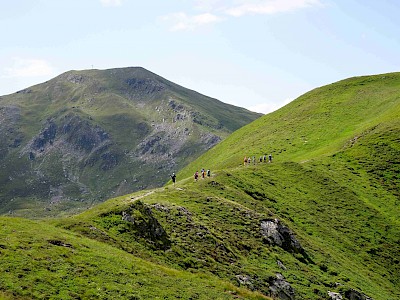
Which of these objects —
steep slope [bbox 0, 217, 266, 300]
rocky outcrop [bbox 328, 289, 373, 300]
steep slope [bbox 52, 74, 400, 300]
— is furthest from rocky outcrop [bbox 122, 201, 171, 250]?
rocky outcrop [bbox 328, 289, 373, 300]

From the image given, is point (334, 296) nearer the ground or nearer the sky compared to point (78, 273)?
nearer the ground

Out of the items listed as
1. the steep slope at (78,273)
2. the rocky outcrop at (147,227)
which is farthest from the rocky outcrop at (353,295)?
the rocky outcrop at (147,227)

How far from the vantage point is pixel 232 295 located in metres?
37.0

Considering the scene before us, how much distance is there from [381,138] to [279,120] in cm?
4817

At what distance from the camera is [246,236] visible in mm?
54938

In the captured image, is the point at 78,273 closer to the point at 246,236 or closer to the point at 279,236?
the point at 246,236

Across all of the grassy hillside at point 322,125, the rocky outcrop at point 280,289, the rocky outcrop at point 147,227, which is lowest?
the rocky outcrop at point 280,289

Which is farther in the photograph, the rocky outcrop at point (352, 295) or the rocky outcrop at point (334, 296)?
the rocky outcrop at point (352, 295)

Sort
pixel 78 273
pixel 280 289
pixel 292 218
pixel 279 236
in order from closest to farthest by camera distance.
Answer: pixel 78 273, pixel 280 289, pixel 279 236, pixel 292 218

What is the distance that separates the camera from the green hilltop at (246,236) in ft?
106

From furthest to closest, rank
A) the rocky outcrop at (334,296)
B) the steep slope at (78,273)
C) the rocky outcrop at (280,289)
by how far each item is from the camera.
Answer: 1. the rocky outcrop at (334,296)
2. the rocky outcrop at (280,289)
3. the steep slope at (78,273)

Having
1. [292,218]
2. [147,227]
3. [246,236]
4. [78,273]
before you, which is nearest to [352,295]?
[246,236]

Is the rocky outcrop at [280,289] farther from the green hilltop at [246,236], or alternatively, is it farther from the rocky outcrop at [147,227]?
the rocky outcrop at [147,227]

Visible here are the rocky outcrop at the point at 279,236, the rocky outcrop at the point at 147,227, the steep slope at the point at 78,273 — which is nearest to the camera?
the steep slope at the point at 78,273
